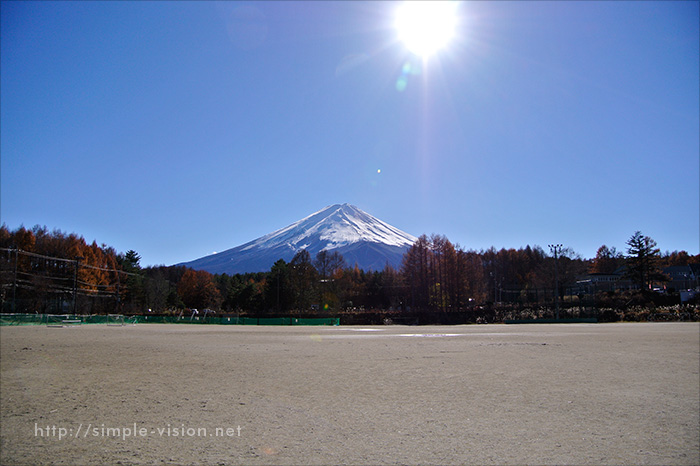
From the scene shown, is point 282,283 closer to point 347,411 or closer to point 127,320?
point 127,320

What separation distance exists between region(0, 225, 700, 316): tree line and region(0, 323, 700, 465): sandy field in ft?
167

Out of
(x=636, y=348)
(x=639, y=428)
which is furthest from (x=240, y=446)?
(x=636, y=348)

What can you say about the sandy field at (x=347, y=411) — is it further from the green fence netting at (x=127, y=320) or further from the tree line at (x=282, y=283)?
the tree line at (x=282, y=283)

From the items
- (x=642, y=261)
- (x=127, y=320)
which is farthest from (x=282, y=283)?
(x=642, y=261)

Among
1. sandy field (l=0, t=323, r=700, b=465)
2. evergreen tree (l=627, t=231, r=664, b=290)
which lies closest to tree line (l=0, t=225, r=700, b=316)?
evergreen tree (l=627, t=231, r=664, b=290)

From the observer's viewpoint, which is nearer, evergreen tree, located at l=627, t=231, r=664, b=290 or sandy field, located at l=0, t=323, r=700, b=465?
sandy field, located at l=0, t=323, r=700, b=465

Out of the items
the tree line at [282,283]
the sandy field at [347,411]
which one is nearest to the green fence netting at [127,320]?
the tree line at [282,283]

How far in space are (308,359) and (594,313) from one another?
49252 mm

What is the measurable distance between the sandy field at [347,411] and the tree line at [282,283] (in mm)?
51054

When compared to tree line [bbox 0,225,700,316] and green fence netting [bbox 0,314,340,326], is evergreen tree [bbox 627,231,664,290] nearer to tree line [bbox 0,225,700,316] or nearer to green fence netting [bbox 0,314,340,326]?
tree line [bbox 0,225,700,316]

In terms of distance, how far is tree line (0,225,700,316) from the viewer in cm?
7150

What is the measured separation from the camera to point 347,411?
920 centimetres

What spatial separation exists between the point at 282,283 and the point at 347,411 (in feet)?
224

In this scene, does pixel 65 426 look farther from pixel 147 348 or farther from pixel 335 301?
pixel 335 301
